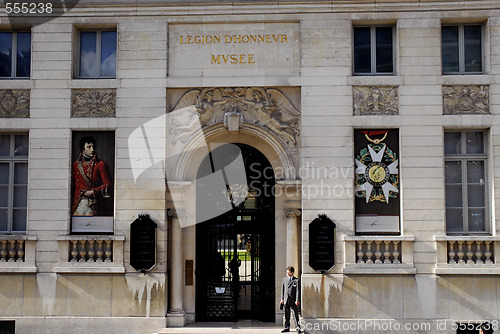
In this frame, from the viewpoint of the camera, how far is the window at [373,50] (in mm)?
14055

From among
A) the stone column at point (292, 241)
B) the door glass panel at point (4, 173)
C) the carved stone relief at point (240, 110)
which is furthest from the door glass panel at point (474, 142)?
the door glass panel at point (4, 173)

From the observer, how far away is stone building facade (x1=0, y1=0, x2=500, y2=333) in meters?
13.4

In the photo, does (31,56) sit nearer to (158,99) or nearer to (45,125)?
(45,125)

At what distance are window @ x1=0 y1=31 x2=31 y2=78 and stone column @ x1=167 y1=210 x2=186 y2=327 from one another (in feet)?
17.6

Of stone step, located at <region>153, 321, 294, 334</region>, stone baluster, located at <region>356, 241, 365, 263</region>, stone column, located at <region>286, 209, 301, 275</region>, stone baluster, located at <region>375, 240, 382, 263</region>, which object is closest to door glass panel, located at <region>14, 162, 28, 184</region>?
stone step, located at <region>153, 321, 294, 334</region>

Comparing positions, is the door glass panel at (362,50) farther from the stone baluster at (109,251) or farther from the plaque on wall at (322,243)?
A: the stone baluster at (109,251)

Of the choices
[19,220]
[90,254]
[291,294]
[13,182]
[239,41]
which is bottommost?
[291,294]

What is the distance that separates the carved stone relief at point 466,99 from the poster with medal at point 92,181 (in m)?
8.39

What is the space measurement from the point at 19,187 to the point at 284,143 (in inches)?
270

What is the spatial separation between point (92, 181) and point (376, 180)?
7111 millimetres

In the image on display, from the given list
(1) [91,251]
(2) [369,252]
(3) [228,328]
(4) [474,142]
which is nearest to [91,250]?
(1) [91,251]

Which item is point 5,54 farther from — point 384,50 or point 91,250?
point 384,50

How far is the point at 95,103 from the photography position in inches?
551

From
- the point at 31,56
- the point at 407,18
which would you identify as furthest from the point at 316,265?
the point at 31,56
